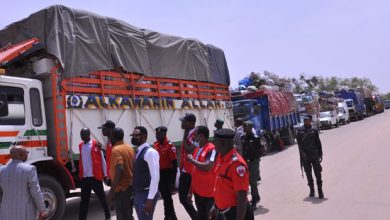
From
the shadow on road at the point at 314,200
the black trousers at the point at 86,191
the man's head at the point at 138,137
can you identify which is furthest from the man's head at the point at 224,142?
the shadow on road at the point at 314,200

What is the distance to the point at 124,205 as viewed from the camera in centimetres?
458

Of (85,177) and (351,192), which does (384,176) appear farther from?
(85,177)

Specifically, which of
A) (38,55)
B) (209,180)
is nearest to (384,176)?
(209,180)

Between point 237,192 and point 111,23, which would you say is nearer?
point 237,192

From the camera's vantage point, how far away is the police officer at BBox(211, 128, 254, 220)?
3.16 m

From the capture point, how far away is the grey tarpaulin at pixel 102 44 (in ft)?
23.4

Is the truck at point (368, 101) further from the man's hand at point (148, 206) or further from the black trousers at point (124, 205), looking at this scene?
the man's hand at point (148, 206)

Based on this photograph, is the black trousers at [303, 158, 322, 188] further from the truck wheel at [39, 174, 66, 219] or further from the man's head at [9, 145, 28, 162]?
the man's head at [9, 145, 28, 162]

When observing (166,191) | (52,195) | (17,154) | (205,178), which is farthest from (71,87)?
(205,178)

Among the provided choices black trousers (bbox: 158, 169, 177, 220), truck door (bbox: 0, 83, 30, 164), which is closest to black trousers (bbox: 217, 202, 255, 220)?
black trousers (bbox: 158, 169, 177, 220)

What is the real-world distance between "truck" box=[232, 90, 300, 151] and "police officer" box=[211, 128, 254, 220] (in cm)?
1136

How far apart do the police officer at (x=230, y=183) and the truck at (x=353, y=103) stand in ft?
124

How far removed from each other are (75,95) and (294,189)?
16.1 feet

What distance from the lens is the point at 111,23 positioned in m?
8.35
